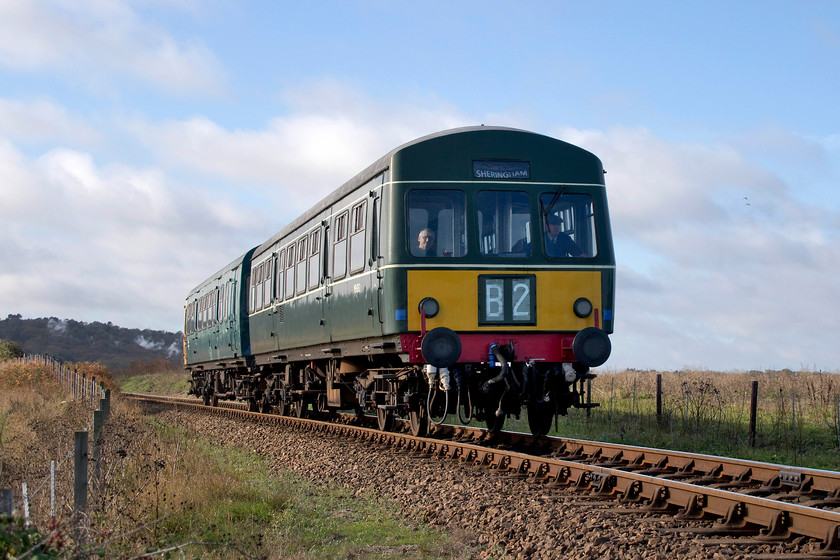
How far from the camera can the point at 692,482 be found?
785 cm

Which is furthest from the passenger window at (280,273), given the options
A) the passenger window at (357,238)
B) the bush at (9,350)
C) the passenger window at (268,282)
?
the bush at (9,350)

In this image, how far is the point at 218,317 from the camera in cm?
2425

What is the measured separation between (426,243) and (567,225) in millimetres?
1685

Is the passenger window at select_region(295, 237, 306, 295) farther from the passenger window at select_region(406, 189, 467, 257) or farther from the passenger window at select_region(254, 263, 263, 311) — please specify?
the passenger window at select_region(406, 189, 467, 257)

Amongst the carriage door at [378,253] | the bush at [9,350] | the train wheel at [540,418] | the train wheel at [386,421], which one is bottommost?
the train wheel at [386,421]

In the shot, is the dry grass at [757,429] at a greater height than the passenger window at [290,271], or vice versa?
the passenger window at [290,271]

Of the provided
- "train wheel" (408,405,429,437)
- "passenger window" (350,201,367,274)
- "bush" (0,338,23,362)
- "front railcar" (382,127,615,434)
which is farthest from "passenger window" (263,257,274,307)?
"bush" (0,338,23,362)

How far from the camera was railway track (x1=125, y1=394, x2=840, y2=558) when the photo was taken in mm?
5980

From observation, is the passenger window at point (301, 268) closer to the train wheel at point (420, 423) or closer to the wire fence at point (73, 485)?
the train wheel at point (420, 423)

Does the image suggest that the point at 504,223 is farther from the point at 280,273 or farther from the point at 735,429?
the point at 280,273

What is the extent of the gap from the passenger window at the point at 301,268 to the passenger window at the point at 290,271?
1.19ft

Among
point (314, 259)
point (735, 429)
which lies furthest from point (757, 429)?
point (314, 259)

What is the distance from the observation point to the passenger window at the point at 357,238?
11461mm

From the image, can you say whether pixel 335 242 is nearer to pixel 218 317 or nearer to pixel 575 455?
pixel 575 455
